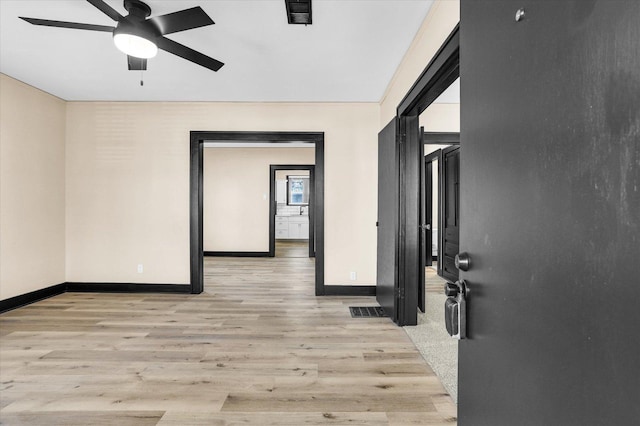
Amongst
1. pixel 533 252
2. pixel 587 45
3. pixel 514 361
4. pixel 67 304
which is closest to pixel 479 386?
pixel 514 361

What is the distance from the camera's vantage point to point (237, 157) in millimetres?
7098

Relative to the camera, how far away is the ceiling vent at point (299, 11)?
81.7 inches

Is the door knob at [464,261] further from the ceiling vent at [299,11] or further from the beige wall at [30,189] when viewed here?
the beige wall at [30,189]

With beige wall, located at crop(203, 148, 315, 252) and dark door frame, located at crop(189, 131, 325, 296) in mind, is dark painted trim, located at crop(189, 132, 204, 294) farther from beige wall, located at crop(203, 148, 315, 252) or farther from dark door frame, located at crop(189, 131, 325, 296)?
beige wall, located at crop(203, 148, 315, 252)

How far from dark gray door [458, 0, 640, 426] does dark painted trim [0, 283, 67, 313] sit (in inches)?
172

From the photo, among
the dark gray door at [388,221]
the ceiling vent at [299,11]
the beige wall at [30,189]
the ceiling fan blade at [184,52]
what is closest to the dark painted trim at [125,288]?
the beige wall at [30,189]

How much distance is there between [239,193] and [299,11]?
5.25m

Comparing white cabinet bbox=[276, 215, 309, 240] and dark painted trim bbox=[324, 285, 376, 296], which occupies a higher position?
white cabinet bbox=[276, 215, 309, 240]

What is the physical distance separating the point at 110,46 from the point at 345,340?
3.10 meters

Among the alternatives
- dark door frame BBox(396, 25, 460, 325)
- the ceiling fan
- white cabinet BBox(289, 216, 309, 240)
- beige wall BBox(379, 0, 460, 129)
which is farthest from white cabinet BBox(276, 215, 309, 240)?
the ceiling fan

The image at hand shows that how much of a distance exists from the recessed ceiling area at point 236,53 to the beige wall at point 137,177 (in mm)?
180

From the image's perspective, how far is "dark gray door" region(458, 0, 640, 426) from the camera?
45 cm

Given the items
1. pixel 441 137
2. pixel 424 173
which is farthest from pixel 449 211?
pixel 441 137

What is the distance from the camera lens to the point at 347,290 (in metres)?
4.05
